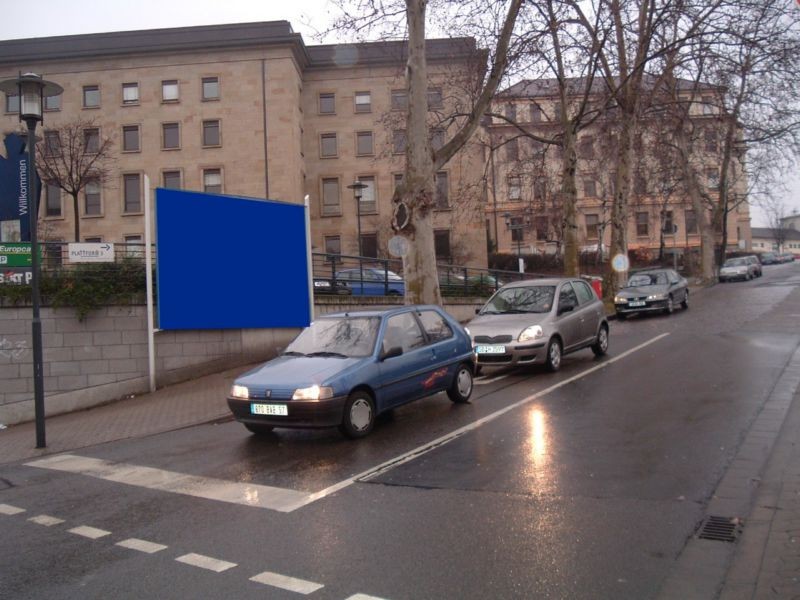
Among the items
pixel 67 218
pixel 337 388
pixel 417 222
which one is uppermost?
pixel 67 218

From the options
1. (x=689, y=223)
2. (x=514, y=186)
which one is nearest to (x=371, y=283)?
(x=514, y=186)

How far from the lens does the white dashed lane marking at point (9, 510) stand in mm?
6129

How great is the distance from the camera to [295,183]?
4544 centimetres

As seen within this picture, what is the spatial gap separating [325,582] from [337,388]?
3.63 meters

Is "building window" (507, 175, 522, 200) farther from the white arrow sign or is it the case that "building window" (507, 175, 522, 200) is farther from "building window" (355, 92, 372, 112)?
the white arrow sign

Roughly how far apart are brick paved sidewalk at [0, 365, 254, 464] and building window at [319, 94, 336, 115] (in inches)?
1541

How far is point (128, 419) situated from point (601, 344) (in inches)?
356

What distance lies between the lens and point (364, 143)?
5028 centimetres

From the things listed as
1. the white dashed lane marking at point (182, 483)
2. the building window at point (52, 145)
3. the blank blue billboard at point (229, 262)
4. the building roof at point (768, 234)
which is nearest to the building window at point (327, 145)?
the building window at point (52, 145)

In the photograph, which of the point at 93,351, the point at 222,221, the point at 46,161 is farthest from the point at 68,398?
the point at 46,161

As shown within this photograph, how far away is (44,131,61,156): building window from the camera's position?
3544cm

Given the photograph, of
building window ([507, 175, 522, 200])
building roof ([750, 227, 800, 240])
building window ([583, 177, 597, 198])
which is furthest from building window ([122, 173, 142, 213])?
building roof ([750, 227, 800, 240])

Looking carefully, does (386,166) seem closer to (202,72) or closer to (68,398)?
(202,72)

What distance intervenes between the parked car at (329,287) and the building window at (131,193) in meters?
33.5
